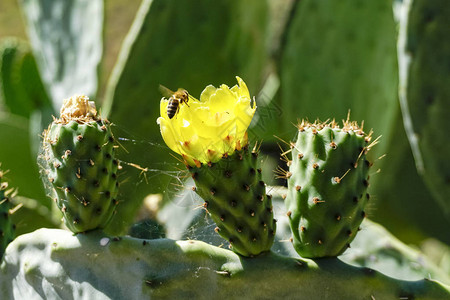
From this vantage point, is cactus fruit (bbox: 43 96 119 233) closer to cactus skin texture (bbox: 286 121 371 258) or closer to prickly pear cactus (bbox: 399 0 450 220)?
cactus skin texture (bbox: 286 121 371 258)

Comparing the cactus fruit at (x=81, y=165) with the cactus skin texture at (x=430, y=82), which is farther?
the cactus skin texture at (x=430, y=82)

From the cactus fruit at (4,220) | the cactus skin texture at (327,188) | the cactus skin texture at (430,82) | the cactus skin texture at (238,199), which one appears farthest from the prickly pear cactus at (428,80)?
the cactus fruit at (4,220)

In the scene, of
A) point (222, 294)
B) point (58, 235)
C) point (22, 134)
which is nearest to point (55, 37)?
point (22, 134)

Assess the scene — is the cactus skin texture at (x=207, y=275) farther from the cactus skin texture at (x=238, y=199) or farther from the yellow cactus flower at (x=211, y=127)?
the yellow cactus flower at (x=211, y=127)

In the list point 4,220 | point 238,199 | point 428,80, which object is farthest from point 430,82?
point 4,220

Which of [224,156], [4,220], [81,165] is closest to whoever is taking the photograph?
[224,156]

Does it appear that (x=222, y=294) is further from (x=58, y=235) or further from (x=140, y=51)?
(x=140, y=51)

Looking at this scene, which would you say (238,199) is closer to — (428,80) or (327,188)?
(327,188)
